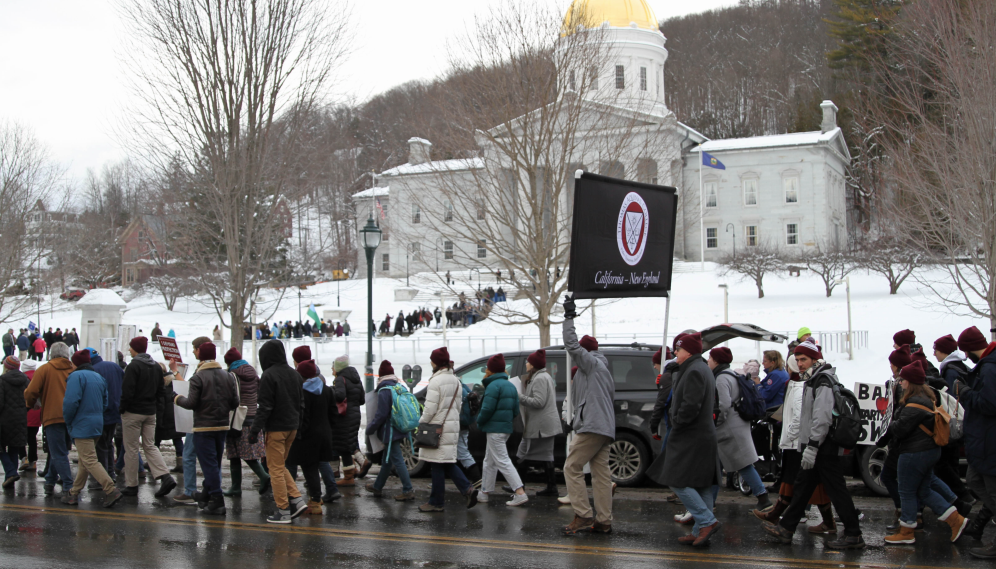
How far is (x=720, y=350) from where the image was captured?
8141 mm

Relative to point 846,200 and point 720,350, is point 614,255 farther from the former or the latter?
point 846,200

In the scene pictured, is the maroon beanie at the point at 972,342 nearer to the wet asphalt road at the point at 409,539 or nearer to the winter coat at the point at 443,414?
the wet asphalt road at the point at 409,539

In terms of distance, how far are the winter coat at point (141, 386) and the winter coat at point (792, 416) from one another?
6.92 meters

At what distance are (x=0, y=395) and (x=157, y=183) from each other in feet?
36.9

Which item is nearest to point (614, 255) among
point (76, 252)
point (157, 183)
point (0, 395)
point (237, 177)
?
point (0, 395)

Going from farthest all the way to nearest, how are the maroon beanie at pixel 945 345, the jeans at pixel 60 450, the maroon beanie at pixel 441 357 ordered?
the jeans at pixel 60 450, the maroon beanie at pixel 441 357, the maroon beanie at pixel 945 345

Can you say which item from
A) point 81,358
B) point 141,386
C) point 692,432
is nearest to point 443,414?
point 692,432

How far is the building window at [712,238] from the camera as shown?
207 feet

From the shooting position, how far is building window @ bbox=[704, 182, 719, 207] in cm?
6334

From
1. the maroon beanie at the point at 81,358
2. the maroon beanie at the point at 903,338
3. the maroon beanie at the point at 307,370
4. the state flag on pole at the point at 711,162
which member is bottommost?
the maroon beanie at the point at 307,370

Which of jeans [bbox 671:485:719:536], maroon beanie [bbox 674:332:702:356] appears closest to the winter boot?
jeans [bbox 671:485:719:536]

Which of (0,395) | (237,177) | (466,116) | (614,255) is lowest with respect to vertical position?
(0,395)

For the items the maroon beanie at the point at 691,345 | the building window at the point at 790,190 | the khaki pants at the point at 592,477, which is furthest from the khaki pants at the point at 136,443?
the building window at the point at 790,190

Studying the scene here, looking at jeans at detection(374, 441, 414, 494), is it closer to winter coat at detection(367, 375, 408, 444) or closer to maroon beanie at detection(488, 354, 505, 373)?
winter coat at detection(367, 375, 408, 444)
